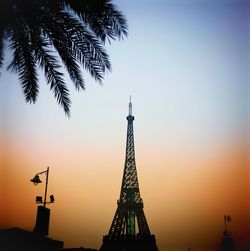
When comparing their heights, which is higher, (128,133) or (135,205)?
(128,133)

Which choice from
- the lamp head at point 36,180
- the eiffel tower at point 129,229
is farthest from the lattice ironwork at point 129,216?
the lamp head at point 36,180

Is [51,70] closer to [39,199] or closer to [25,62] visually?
[25,62]

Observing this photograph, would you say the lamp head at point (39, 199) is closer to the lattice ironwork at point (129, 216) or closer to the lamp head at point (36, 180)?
the lamp head at point (36, 180)

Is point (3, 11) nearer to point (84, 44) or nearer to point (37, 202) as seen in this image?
point (84, 44)

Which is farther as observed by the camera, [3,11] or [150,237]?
[150,237]

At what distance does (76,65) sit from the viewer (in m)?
9.27

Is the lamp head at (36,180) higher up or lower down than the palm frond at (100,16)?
lower down

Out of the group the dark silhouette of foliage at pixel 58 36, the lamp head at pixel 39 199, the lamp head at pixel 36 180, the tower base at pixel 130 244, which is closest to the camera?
the dark silhouette of foliage at pixel 58 36

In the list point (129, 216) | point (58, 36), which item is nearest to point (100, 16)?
point (58, 36)

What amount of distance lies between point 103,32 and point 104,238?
44.6 metres

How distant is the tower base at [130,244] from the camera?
45.8 metres

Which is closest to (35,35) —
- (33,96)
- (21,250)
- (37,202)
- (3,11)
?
(3,11)

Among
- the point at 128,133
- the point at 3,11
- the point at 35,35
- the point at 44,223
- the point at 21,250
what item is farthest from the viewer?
the point at 128,133

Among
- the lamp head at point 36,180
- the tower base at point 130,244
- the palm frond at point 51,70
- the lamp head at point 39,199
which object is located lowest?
the tower base at point 130,244
